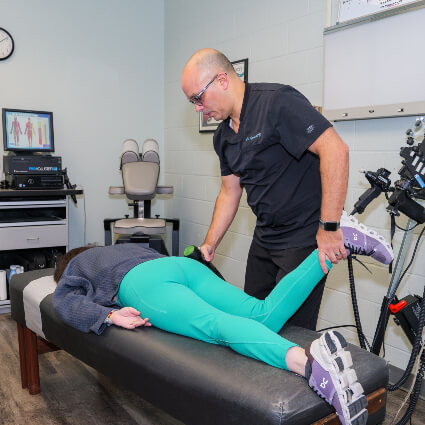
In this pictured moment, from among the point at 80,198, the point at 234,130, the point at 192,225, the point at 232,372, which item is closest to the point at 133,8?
the point at 80,198

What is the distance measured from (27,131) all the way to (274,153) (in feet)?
7.99

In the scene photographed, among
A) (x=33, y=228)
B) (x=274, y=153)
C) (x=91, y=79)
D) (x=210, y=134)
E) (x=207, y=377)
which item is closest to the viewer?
(x=207, y=377)

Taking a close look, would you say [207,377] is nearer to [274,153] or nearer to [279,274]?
[279,274]

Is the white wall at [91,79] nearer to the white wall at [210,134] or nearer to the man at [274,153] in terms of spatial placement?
the white wall at [210,134]

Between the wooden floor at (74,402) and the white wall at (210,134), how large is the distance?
561mm

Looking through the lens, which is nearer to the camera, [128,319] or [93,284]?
[128,319]

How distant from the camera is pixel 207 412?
124 cm

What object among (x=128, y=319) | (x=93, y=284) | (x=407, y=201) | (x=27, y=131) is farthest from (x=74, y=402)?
(x=27, y=131)

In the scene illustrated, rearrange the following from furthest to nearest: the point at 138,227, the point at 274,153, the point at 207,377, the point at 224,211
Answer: the point at 138,227
the point at 224,211
the point at 274,153
the point at 207,377

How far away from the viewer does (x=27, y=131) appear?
345 cm

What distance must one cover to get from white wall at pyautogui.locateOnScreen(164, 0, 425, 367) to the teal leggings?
3.38 feet

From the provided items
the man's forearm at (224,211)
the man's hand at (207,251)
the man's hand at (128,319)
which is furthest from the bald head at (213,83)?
the man's hand at (128,319)

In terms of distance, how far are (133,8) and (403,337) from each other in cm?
335

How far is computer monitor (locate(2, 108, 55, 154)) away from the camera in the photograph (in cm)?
338
